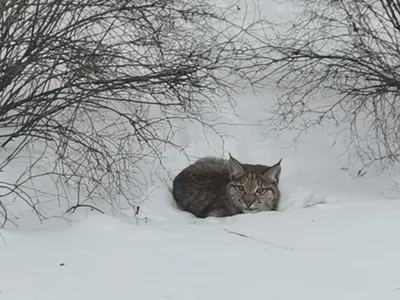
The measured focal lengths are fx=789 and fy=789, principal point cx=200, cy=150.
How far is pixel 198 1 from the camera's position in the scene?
327 inches

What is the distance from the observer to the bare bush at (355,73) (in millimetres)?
7977

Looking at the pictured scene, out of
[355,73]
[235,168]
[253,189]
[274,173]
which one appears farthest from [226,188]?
[355,73]

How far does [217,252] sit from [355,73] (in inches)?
128

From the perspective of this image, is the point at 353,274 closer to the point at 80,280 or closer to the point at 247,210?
the point at 80,280

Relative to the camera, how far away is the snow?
194 inches

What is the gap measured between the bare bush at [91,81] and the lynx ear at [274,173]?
101 centimetres

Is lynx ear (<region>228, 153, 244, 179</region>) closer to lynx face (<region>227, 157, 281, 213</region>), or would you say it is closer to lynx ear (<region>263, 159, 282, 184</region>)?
lynx face (<region>227, 157, 281, 213</region>)

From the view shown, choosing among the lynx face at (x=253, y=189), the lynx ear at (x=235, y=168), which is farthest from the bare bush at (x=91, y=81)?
the lynx face at (x=253, y=189)

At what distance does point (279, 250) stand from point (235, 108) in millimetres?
4004

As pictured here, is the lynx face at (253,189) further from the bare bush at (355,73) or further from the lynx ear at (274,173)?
the bare bush at (355,73)

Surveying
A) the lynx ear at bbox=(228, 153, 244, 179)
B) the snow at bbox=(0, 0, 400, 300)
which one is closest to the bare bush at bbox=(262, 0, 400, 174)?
the snow at bbox=(0, 0, 400, 300)

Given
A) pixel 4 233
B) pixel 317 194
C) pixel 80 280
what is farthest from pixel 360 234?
pixel 4 233

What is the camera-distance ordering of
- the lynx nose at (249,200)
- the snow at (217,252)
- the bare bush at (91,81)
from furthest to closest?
the lynx nose at (249,200)
the bare bush at (91,81)
the snow at (217,252)

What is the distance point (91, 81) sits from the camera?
6852 mm
